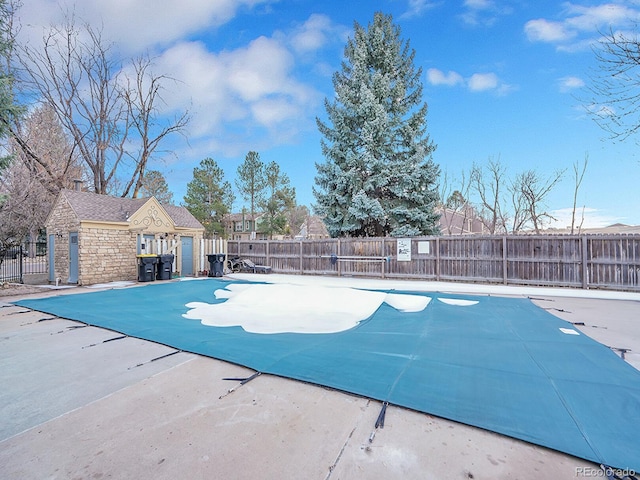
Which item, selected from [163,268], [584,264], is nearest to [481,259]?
[584,264]

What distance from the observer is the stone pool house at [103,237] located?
1072 centimetres

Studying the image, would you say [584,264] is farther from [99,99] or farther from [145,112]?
[99,99]

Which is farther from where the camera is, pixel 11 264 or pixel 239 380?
pixel 11 264

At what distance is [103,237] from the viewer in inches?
439

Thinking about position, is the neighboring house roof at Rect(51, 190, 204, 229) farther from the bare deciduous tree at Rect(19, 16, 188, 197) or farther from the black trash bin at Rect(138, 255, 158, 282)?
the bare deciduous tree at Rect(19, 16, 188, 197)

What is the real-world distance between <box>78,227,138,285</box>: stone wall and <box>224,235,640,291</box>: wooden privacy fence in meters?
5.71

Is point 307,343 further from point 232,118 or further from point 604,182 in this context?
point 604,182

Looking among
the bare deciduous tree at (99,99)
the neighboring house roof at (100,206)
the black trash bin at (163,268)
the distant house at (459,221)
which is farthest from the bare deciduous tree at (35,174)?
the distant house at (459,221)

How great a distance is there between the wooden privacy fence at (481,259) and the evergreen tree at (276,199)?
656 inches

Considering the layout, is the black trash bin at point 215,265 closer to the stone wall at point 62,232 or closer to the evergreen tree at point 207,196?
the stone wall at point 62,232

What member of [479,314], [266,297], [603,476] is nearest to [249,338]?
[266,297]

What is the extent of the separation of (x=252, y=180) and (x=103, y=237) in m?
21.6

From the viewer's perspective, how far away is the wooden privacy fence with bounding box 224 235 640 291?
30.1 ft

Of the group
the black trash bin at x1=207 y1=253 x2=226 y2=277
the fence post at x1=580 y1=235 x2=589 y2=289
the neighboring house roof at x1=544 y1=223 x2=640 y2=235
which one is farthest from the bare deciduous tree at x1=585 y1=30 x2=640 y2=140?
the neighboring house roof at x1=544 y1=223 x2=640 y2=235
